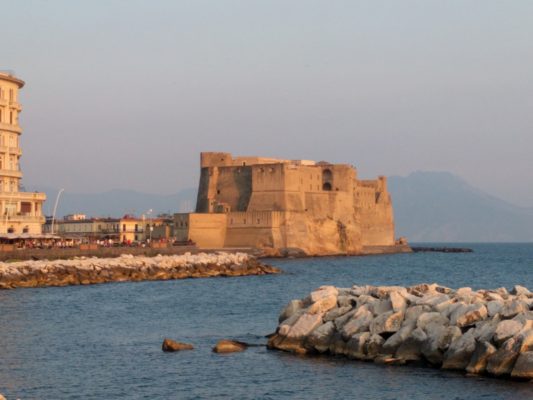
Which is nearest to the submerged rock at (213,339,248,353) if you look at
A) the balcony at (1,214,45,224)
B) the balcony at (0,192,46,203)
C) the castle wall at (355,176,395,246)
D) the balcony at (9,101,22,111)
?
the balcony at (1,214,45,224)

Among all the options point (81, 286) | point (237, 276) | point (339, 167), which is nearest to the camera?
point (81, 286)

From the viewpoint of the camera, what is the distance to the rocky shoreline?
3794cm

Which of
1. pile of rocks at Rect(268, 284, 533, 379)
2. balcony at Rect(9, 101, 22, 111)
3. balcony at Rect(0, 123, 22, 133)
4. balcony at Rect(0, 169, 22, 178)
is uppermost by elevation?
balcony at Rect(9, 101, 22, 111)

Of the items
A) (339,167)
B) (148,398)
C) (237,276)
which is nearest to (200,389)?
(148,398)

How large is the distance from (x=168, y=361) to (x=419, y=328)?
5000 millimetres

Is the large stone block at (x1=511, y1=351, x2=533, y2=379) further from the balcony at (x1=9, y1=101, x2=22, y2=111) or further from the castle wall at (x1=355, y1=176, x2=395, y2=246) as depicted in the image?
the castle wall at (x1=355, y1=176, x2=395, y2=246)

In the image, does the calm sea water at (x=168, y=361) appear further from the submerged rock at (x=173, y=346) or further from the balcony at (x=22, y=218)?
the balcony at (x=22, y=218)

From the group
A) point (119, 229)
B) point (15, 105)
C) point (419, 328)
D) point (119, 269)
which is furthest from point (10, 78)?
point (419, 328)

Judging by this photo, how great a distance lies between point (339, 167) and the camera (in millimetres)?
78812

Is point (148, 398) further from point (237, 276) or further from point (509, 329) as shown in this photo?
point (237, 276)

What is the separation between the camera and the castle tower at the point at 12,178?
50500 mm

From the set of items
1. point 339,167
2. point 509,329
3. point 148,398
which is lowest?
point 148,398

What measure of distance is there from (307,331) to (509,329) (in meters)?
4.78

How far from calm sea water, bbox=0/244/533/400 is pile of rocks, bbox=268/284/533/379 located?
41 centimetres
